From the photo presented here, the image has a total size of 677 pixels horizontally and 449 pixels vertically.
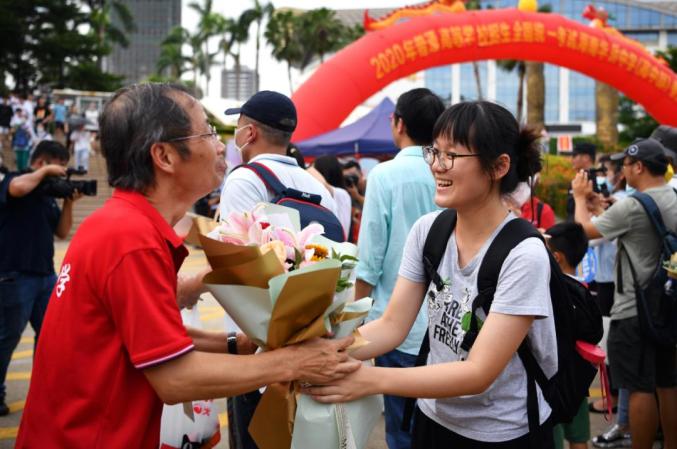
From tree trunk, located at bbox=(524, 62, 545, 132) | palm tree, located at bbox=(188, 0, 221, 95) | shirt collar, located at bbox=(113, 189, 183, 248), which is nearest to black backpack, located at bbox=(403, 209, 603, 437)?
shirt collar, located at bbox=(113, 189, 183, 248)

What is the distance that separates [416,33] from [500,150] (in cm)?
1138

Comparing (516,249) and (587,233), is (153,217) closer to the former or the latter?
(516,249)

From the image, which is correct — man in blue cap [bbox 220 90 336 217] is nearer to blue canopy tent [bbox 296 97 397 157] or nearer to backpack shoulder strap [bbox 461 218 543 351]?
backpack shoulder strap [bbox 461 218 543 351]

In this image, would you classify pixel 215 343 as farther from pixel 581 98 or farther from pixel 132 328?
pixel 581 98

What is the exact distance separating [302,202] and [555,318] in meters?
1.34

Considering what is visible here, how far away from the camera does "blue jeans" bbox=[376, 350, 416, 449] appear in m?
3.59

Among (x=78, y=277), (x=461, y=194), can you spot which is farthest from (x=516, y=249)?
(x=78, y=277)

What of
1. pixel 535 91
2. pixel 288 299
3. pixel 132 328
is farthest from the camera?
pixel 535 91

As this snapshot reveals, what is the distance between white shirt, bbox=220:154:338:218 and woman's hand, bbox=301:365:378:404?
1278 mm

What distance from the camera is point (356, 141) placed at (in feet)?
40.1

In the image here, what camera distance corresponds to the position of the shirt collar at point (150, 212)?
199 cm

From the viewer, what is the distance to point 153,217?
200 cm

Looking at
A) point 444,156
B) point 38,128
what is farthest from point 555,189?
point 444,156

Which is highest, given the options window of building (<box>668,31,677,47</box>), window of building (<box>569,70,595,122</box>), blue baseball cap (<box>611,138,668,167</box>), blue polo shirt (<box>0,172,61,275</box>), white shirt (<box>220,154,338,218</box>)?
window of building (<box>668,31,677,47</box>)
